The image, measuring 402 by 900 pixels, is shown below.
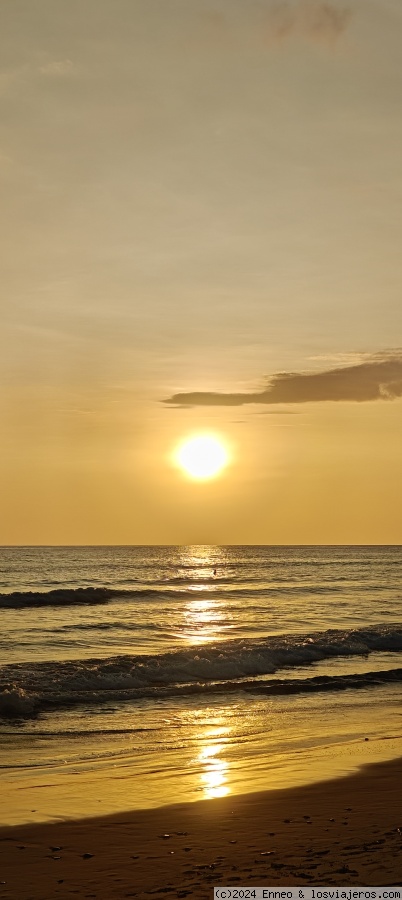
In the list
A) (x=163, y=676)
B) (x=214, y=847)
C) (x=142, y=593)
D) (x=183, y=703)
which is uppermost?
(x=142, y=593)

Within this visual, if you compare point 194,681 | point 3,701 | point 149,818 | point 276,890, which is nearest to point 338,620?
point 194,681

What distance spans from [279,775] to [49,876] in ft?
17.7

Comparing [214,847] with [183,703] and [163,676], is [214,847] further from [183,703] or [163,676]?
[163,676]

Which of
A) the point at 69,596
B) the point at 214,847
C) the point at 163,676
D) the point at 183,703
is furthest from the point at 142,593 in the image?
the point at 214,847

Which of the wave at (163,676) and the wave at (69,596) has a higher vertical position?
the wave at (69,596)

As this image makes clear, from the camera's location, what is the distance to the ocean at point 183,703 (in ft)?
44.0

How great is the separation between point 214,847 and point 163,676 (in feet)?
49.2

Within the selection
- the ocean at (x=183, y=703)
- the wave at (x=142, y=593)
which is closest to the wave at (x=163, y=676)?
the ocean at (x=183, y=703)

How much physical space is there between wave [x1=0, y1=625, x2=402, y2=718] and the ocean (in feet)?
0.19

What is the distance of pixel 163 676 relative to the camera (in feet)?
81.7

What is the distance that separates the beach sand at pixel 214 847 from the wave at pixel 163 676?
8.99m

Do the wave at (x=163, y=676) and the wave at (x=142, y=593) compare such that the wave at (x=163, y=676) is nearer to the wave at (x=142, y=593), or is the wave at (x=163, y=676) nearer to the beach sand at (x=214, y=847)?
the beach sand at (x=214, y=847)

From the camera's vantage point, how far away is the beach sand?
8.71m

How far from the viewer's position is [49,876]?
364 inches
